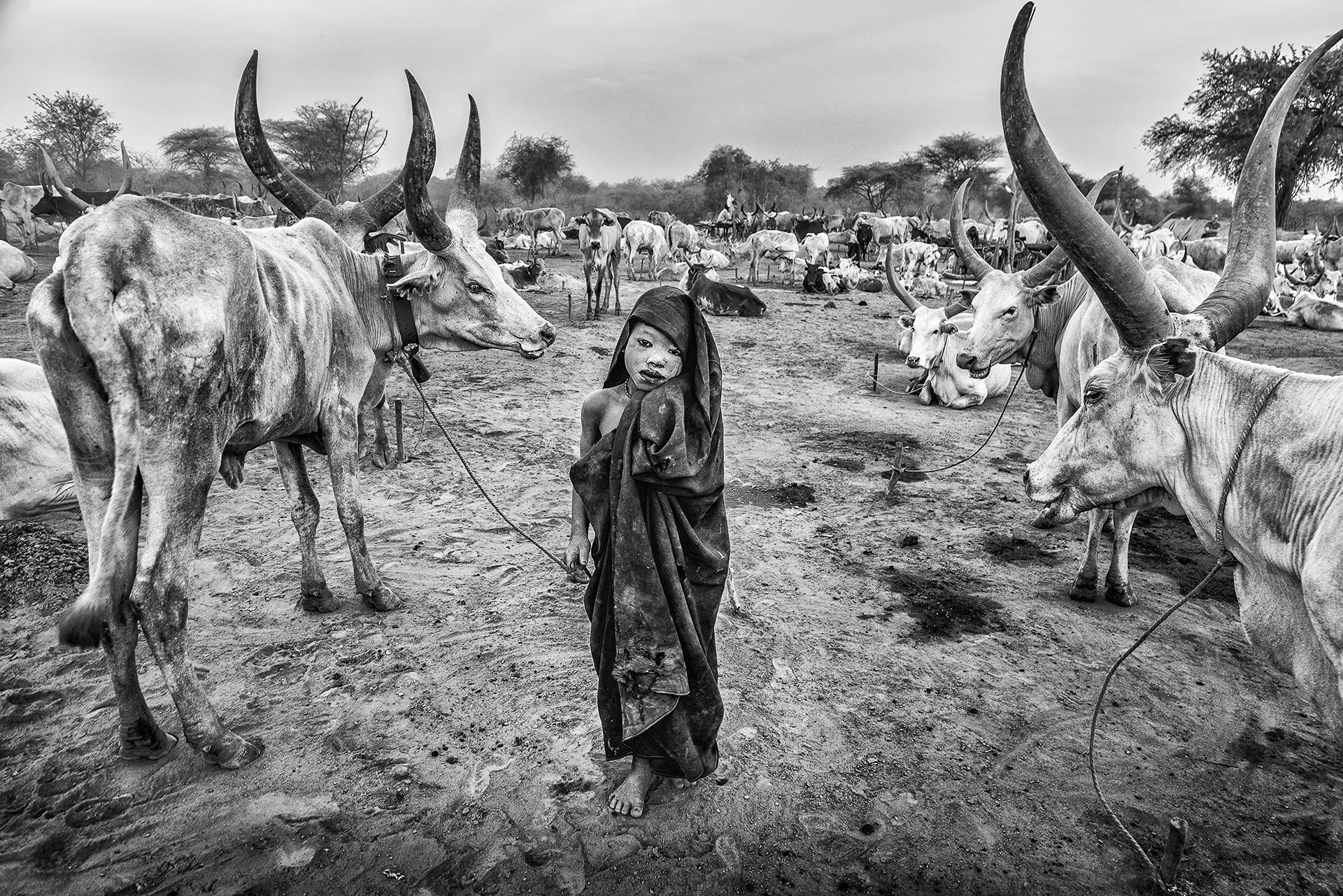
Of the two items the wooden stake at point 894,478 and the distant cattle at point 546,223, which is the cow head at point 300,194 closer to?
the wooden stake at point 894,478

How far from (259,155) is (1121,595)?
5701 millimetres

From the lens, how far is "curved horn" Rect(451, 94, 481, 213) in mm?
4297

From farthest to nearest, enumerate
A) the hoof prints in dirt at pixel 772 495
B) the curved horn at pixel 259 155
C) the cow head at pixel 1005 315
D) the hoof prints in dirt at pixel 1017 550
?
the hoof prints in dirt at pixel 772 495, the cow head at pixel 1005 315, the hoof prints in dirt at pixel 1017 550, the curved horn at pixel 259 155

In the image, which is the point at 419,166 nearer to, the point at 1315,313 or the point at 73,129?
the point at 1315,313

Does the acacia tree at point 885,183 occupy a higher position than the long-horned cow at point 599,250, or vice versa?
the acacia tree at point 885,183

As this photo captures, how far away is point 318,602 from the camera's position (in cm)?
412

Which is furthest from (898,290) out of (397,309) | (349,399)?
(349,399)

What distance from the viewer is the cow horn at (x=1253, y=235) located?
9.62 ft

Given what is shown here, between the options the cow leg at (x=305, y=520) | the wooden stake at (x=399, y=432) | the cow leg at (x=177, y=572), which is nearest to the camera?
the cow leg at (x=177, y=572)

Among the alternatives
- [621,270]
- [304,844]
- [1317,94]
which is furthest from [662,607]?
[1317,94]

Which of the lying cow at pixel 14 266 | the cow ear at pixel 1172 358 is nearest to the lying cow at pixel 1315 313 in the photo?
the cow ear at pixel 1172 358

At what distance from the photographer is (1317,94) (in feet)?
86.4

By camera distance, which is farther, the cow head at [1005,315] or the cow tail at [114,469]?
the cow head at [1005,315]

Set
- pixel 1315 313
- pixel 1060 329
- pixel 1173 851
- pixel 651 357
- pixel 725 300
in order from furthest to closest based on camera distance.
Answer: pixel 725 300 → pixel 1315 313 → pixel 1060 329 → pixel 651 357 → pixel 1173 851
